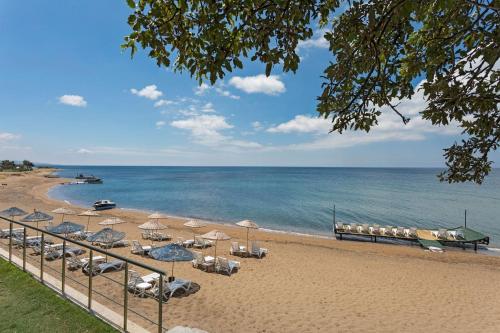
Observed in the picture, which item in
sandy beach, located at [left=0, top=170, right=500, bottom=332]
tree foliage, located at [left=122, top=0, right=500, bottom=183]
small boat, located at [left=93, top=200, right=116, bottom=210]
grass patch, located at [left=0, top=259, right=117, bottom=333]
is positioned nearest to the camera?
tree foliage, located at [left=122, top=0, right=500, bottom=183]

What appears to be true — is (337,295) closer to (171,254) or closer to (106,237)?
(171,254)

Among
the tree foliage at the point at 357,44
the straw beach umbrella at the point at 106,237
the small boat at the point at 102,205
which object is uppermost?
the tree foliage at the point at 357,44

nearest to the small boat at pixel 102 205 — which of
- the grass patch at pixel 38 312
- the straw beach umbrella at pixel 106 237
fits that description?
the straw beach umbrella at pixel 106 237

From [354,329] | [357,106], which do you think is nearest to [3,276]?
[357,106]

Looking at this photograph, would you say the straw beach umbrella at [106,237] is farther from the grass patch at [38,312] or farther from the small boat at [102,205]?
the small boat at [102,205]

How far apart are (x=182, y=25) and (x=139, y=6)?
18.3 inches

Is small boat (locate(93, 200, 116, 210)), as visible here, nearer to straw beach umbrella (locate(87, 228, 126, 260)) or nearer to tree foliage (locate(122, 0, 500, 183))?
straw beach umbrella (locate(87, 228, 126, 260))

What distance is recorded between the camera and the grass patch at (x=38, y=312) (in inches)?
190

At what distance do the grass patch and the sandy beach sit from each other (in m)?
3.61

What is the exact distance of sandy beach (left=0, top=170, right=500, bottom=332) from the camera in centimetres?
→ 884

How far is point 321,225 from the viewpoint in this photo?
30.4 metres

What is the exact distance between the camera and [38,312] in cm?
527

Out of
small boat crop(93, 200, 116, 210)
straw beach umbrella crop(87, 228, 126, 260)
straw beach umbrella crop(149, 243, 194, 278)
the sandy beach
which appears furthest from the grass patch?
small boat crop(93, 200, 116, 210)

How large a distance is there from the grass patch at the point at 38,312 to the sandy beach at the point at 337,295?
361cm
